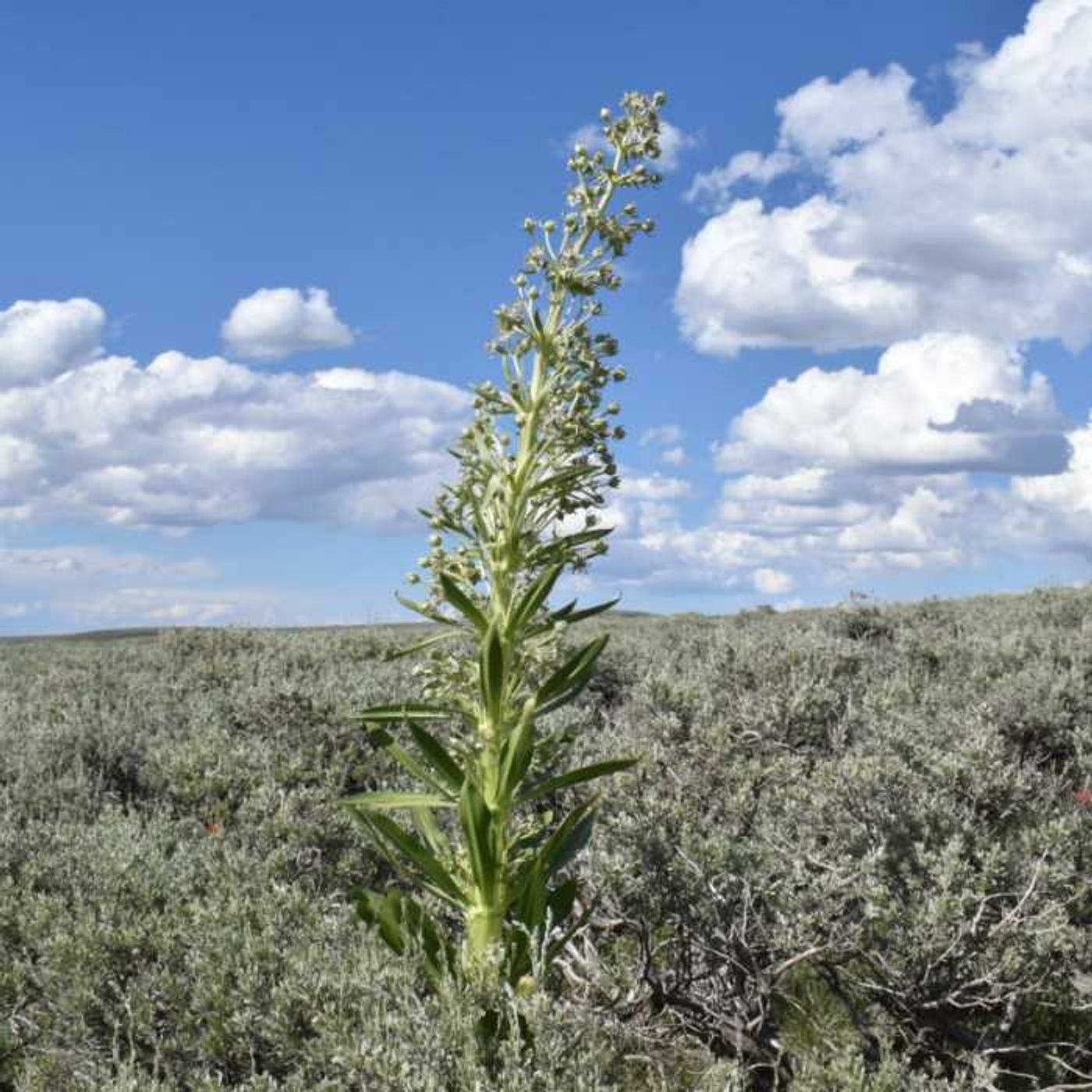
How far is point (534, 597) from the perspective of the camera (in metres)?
3.38

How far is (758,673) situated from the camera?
9695 mm

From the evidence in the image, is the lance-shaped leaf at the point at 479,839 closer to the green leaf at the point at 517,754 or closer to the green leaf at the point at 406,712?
the green leaf at the point at 517,754

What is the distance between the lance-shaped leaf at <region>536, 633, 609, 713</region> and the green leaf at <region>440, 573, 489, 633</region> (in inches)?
11.2

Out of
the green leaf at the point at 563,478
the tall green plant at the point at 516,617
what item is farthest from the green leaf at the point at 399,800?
the green leaf at the point at 563,478

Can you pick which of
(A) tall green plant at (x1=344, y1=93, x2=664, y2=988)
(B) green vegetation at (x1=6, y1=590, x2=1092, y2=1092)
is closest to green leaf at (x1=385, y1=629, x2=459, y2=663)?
(A) tall green plant at (x1=344, y1=93, x2=664, y2=988)

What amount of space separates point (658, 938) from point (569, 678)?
2870 millimetres

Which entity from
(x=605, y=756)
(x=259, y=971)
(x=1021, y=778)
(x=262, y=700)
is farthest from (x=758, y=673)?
(x=259, y=971)

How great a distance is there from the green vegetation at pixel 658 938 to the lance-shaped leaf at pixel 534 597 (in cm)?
125

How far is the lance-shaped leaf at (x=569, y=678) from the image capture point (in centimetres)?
345

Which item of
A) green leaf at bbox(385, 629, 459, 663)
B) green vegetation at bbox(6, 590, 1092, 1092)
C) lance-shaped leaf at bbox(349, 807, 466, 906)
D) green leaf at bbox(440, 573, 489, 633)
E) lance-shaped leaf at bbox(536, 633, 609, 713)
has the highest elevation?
green leaf at bbox(440, 573, 489, 633)

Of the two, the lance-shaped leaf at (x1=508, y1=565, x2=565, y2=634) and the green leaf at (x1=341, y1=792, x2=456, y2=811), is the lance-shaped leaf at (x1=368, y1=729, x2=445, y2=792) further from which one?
the lance-shaped leaf at (x1=508, y1=565, x2=565, y2=634)

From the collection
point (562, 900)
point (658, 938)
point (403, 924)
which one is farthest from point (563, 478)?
point (658, 938)

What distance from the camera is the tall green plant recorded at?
344 cm

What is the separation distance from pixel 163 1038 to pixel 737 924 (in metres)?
2.79
